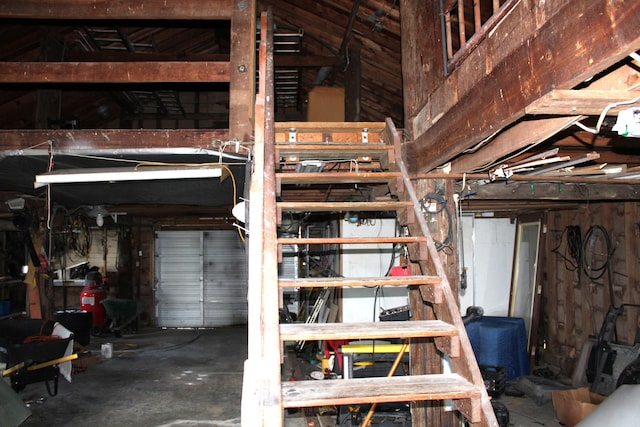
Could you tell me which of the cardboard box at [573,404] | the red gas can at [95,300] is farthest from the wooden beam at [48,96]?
the cardboard box at [573,404]

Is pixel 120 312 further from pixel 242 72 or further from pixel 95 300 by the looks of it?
pixel 242 72

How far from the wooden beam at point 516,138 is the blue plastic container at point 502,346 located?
15.1 feet

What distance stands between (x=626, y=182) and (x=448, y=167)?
8.69 ft

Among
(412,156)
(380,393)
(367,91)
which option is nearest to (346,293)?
(367,91)

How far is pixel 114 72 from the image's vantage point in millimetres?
3865

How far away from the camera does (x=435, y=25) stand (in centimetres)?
334

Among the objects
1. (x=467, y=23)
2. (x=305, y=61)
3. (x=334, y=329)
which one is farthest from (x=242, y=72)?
(x=305, y=61)

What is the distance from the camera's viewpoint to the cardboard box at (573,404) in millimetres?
4879

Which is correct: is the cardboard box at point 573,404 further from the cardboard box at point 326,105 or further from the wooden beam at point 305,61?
the wooden beam at point 305,61

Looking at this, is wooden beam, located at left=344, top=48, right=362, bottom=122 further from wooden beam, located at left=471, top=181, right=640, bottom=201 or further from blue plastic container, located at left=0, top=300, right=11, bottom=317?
blue plastic container, located at left=0, top=300, right=11, bottom=317

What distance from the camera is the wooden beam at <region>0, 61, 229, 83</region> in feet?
12.5

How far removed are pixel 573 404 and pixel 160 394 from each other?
18.0 feet

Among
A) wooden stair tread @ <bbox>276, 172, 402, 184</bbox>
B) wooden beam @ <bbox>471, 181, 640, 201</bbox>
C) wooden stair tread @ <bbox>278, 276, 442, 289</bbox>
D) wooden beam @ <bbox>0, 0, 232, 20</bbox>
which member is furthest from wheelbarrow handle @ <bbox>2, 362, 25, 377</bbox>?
wooden beam @ <bbox>471, 181, 640, 201</bbox>

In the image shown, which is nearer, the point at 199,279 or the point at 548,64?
the point at 548,64
